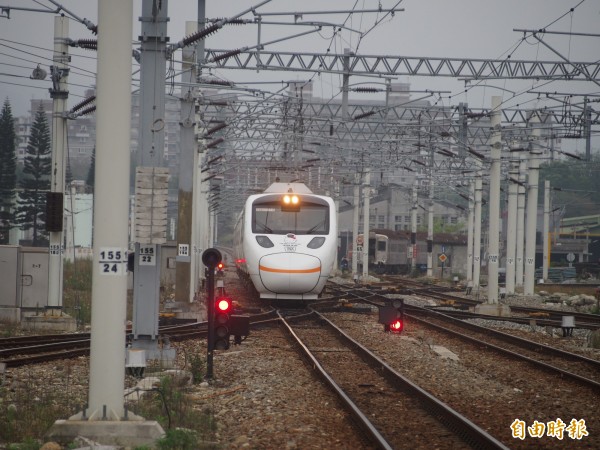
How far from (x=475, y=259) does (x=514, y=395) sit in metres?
Result: 33.0

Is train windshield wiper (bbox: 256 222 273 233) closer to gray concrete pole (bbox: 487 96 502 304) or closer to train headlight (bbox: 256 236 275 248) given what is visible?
train headlight (bbox: 256 236 275 248)

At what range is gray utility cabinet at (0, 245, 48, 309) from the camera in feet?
77.2

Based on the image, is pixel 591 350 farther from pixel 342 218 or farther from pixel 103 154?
pixel 342 218

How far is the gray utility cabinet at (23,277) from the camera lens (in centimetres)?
2353

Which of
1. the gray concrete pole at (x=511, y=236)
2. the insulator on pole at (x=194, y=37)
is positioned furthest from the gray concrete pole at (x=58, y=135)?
the gray concrete pole at (x=511, y=236)

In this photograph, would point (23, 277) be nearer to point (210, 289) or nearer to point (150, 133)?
point (150, 133)

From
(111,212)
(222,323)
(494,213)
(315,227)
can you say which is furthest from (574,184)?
(111,212)

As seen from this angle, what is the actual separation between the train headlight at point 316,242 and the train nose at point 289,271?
409mm

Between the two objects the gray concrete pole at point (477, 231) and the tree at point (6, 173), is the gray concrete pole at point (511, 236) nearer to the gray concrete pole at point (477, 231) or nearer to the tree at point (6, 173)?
the gray concrete pole at point (477, 231)

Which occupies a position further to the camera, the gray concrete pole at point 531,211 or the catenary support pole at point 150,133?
the gray concrete pole at point 531,211

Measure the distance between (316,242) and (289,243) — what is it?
77cm

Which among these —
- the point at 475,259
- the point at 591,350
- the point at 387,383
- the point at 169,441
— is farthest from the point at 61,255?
the point at 475,259

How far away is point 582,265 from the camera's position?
243 feet

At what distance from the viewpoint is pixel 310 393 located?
1284 cm
